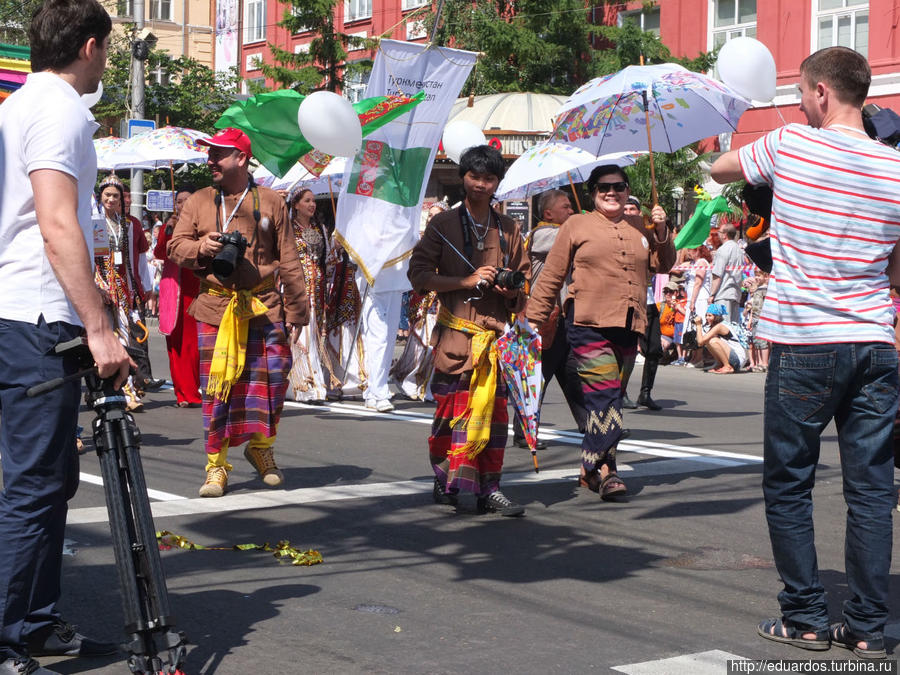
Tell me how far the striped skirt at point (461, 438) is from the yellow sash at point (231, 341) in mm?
1155

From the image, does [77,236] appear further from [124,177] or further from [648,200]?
[124,177]

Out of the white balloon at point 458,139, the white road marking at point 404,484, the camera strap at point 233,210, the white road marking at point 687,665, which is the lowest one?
the white road marking at point 404,484

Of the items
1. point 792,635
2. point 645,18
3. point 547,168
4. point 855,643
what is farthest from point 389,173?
point 645,18

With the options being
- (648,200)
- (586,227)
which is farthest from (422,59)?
(648,200)

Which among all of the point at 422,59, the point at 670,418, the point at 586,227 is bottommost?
the point at 670,418

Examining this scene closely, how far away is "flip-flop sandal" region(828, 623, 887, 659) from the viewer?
439 cm

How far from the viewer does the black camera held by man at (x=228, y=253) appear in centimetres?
704

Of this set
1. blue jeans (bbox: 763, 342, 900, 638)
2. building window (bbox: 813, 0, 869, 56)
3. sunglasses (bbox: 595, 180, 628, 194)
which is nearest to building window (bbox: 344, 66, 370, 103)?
building window (bbox: 813, 0, 869, 56)

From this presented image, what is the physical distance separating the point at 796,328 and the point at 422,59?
8283 millimetres

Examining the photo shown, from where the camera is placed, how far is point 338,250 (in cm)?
1330

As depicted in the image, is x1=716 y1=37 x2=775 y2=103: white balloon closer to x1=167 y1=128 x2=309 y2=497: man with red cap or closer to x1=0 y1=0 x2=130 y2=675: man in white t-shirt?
x1=167 y1=128 x2=309 y2=497: man with red cap

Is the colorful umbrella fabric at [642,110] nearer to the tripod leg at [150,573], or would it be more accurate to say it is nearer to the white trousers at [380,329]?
the white trousers at [380,329]

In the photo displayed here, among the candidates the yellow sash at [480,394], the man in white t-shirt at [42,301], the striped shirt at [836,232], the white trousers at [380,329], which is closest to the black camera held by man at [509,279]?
the yellow sash at [480,394]

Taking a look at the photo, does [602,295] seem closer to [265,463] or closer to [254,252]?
[254,252]
